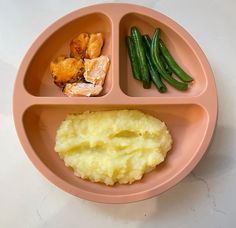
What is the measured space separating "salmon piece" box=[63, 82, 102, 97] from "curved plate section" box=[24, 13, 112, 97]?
4 centimetres

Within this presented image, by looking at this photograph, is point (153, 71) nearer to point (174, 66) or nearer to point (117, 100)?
point (174, 66)

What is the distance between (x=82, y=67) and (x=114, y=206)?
69 cm

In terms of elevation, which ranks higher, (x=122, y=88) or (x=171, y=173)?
(x=122, y=88)

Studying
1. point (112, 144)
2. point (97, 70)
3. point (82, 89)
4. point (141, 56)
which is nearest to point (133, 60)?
point (141, 56)

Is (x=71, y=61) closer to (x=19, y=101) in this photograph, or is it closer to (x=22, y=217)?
(x=19, y=101)

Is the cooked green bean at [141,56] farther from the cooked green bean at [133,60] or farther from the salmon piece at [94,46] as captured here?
the salmon piece at [94,46]

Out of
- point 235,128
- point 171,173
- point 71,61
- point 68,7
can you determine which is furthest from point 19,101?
point 235,128

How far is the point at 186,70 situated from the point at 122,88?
1.07 feet

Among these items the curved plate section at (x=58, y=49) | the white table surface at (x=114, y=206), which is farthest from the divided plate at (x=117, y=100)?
the white table surface at (x=114, y=206)

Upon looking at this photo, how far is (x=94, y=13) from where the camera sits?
1.93 m

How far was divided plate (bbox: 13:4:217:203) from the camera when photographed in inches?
71.8

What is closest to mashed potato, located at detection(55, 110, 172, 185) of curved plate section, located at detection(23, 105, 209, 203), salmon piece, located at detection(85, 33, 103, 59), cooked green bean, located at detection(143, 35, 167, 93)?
curved plate section, located at detection(23, 105, 209, 203)

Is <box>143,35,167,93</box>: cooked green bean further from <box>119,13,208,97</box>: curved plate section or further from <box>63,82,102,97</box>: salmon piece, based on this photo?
<box>63,82,102,97</box>: salmon piece

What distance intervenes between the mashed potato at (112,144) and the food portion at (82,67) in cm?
13
